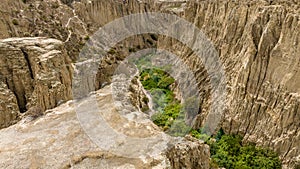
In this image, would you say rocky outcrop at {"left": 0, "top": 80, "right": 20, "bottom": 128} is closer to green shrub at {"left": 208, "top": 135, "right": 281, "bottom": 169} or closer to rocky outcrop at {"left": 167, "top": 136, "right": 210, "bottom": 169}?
rocky outcrop at {"left": 167, "top": 136, "right": 210, "bottom": 169}

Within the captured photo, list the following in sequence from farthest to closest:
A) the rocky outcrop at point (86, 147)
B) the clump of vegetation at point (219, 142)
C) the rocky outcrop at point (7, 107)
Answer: the clump of vegetation at point (219, 142) < the rocky outcrop at point (7, 107) < the rocky outcrop at point (86, 147)

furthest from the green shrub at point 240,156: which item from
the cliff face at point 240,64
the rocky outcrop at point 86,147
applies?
the rocky outcrop at point 86,147

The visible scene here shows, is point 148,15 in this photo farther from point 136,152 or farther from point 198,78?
point 136,152

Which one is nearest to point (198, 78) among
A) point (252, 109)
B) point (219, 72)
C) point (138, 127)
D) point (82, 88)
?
point (219, 72)

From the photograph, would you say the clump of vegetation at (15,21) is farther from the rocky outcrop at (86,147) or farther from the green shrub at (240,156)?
the green shrub at (240,156)

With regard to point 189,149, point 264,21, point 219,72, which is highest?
point 264,21

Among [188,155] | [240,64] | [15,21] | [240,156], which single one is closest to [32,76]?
[188,155]
